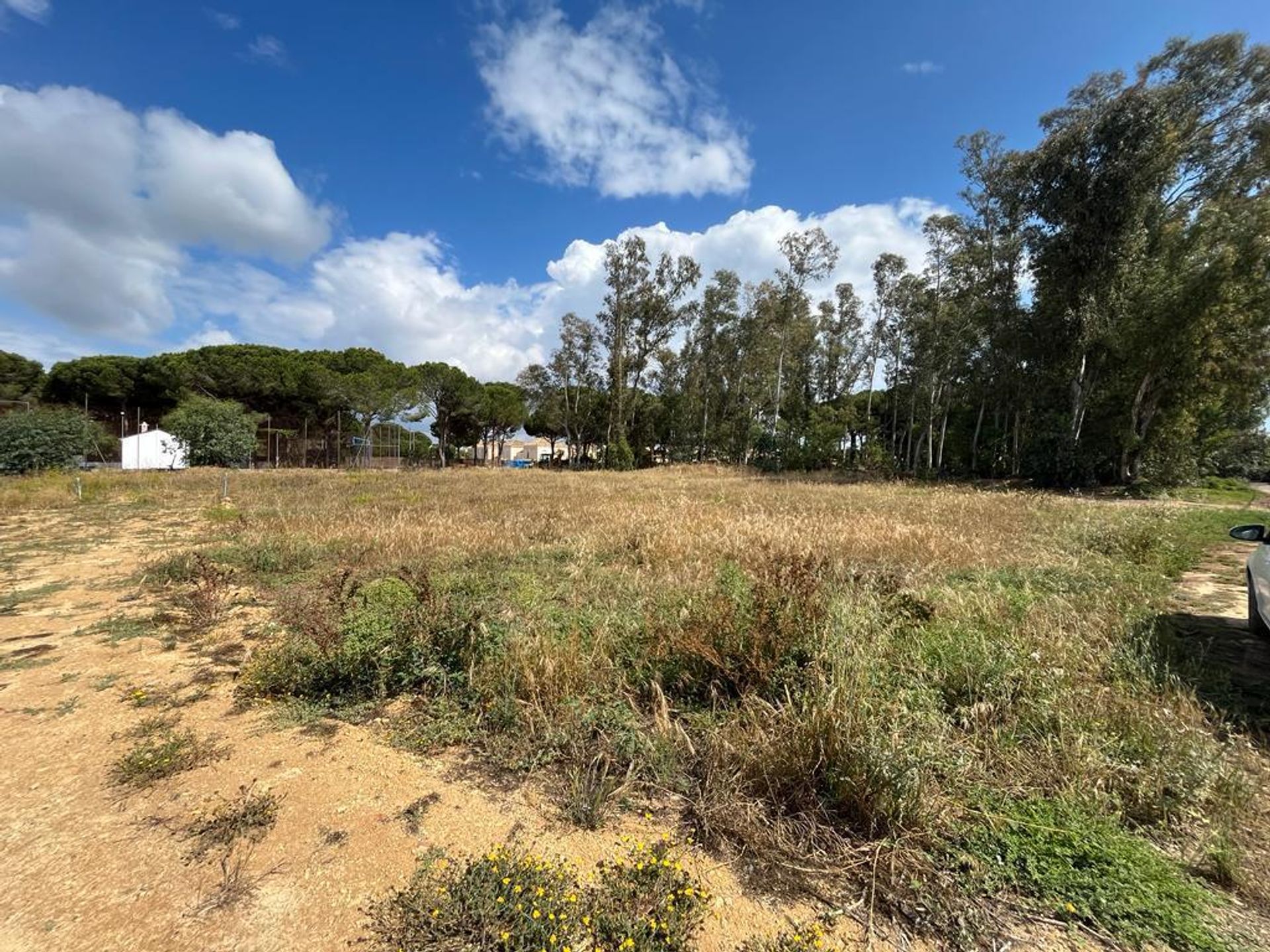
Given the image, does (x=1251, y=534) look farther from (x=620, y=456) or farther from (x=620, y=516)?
(x=620, y=456)

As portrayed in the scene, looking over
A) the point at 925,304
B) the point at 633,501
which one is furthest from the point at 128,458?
the point at 925,304

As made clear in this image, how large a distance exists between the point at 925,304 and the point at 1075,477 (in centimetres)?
1211

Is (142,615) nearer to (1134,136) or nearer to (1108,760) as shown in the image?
(1108,760)

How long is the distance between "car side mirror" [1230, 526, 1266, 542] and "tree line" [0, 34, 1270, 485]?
685 inches

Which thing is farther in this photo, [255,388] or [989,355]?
[255,388]

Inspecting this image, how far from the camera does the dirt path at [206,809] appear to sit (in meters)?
1.70

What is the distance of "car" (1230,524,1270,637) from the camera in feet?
11.5

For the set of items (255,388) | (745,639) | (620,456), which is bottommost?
(745,639)

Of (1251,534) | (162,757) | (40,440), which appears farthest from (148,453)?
(1251,534)

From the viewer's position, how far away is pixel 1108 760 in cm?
239

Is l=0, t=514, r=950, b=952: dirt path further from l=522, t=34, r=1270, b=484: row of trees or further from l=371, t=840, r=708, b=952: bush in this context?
l=522, t=34, r=1270, b=484: row of trees

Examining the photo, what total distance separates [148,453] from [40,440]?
47.9 ft

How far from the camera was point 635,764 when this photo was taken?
254 centimetres

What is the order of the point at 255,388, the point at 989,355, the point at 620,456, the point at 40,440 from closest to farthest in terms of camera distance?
the point at 40,440 → the point at 989,355 → the point at 255,388 → the point at 620,456
